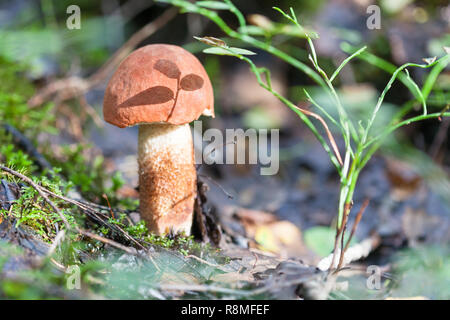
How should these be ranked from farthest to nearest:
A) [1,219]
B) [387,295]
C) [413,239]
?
[413,239] < [387,295] < [1,219]

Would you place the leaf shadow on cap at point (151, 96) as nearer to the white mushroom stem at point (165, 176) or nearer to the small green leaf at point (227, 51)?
the white mushroom stem at point (165, 176)

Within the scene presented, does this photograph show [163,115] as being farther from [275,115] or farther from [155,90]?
[275,115]

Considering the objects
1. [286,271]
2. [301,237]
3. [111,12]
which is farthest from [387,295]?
[111,12]

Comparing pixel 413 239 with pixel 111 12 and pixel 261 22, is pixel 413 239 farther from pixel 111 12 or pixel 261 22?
pixel 111 12

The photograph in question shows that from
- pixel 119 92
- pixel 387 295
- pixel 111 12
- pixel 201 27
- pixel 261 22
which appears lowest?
pixel 387 295

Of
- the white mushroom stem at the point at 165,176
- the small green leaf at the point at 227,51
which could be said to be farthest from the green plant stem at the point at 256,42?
the white mushroom stem at the point at 165,176

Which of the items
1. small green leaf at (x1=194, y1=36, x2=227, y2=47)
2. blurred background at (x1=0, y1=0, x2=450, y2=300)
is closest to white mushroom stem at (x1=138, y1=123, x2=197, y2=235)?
blurred background at (x1=0, y1=0, x2=450, y2=300)

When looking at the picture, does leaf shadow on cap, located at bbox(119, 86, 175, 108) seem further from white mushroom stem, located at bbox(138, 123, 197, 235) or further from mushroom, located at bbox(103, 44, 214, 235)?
white mushroom stem, located at bbox(138, 123, 197, 235)
